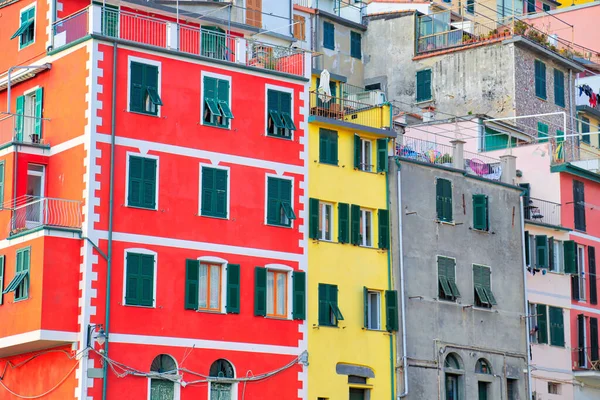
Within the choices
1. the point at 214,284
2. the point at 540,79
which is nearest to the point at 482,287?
the point at 214,284

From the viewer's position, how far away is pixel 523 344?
61.1 meters

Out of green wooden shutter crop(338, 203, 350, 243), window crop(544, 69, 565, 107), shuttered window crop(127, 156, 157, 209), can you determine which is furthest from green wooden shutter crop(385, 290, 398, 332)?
window crop(544, 69, 565, 107)

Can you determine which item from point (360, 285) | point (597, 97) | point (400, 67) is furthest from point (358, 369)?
point (597, 97)

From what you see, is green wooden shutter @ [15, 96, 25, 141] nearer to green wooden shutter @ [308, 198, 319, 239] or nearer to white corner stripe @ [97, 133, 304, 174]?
white corner stripe @ [97, 133, 304, 174]

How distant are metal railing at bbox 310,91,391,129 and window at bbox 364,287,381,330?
6.84m

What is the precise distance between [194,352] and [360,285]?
8376 mm

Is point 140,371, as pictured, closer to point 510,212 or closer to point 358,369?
point 358,369

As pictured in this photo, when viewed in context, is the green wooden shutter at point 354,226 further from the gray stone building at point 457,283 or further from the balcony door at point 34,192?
the balcony door at point 34,192

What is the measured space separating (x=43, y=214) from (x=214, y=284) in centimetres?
650

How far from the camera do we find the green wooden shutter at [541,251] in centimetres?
6322

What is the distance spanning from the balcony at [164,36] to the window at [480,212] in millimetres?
10306

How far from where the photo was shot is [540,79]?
7456 centimetres

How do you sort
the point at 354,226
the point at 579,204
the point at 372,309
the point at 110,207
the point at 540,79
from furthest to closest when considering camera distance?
the point at 540,79
the point at 579,204
the point at 372,309
the point at 354,226
the point at 110,207

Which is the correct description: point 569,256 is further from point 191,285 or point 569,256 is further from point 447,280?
point 191,285
